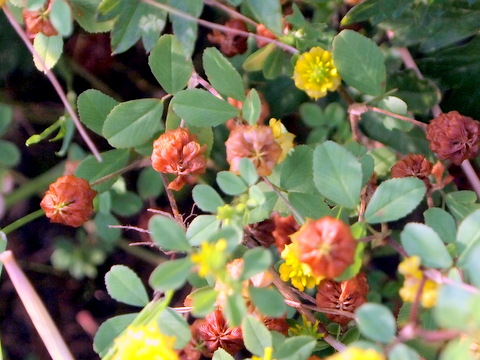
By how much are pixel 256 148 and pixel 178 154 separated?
4.4 inches

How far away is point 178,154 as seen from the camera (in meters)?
0.80

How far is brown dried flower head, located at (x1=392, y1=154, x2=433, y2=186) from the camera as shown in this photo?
33.2 inches

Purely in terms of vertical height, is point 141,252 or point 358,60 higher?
point 358,60

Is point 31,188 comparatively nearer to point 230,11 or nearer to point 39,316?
point 39,316

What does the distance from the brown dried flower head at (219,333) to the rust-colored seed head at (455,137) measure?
0.38 metres

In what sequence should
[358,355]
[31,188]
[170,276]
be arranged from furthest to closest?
[31,188]
[170,276]
[358,355]

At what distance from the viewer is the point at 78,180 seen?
0.86 metres

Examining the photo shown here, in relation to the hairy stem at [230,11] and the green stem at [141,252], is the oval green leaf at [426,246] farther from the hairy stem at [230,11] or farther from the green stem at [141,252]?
the green stem at [141,252]

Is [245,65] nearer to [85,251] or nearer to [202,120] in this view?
[202,120]

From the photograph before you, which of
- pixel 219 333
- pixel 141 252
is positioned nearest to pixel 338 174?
pixel 219 333

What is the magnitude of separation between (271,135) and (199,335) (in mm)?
318

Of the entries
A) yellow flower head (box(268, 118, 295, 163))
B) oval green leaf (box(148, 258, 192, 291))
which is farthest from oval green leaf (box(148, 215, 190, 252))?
yellow flower head (box(268, 118, 295, 163))

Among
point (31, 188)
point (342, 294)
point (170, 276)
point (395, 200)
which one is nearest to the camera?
point (170, 276)

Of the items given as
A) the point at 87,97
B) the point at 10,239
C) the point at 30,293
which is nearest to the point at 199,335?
the point at 30,293
